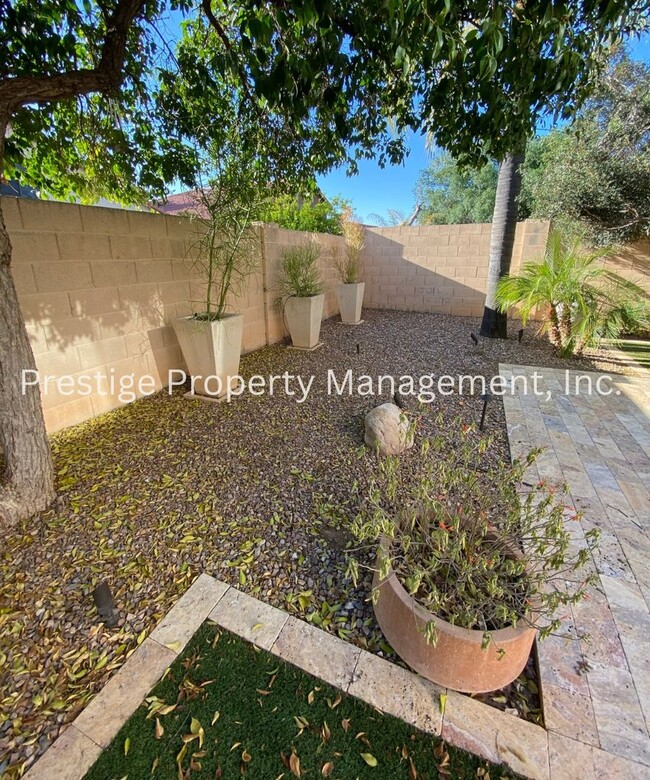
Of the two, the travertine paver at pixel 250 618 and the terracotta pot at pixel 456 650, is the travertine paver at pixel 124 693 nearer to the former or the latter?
the travertine paver at pixel 250 618

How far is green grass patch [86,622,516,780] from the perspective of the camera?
102cm

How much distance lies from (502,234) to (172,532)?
548 cm

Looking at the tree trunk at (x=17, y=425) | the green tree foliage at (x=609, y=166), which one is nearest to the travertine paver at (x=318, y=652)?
the tree trunk at (x=17, y=425)

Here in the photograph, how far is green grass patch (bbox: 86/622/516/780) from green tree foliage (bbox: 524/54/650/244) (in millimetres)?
6627

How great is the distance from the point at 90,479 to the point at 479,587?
85.9 inches

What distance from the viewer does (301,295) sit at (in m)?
4.83

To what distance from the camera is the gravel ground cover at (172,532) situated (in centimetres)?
128

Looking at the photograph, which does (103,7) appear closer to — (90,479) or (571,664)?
(90,479)

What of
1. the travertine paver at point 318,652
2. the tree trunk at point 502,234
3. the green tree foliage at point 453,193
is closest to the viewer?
the travertine paver at point 318,652

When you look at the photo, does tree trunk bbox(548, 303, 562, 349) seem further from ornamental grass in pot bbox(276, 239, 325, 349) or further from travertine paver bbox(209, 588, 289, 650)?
travertine paver bbox(209, 588, 289, 650)

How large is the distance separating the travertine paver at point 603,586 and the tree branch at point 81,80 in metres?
3.12

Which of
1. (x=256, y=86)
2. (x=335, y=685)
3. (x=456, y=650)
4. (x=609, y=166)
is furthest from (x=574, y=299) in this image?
(x=335, y=685)

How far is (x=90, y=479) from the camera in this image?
2.20m

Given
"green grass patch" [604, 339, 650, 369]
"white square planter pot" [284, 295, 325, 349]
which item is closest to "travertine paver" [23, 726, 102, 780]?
"white square planter pot" [284, 295, 325, 349]
